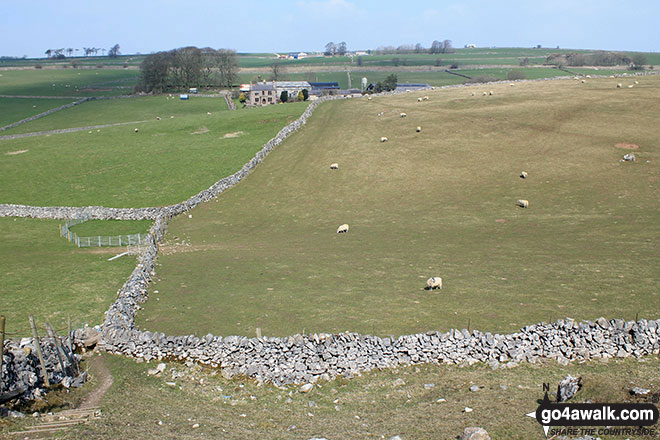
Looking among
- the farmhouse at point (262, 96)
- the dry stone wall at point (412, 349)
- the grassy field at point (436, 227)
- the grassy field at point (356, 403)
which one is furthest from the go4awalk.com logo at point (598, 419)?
the farmhouse at point (262, 96)

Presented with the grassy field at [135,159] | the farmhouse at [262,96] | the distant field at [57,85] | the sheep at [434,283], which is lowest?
the sheep at [434,283]

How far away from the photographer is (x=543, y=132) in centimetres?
5609

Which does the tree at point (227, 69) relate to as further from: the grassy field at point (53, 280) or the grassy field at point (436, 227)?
the grassy field at point (53, 280)

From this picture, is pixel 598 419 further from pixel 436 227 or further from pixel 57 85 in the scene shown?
pixel 57 85

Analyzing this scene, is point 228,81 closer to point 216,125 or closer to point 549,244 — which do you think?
point 216,125

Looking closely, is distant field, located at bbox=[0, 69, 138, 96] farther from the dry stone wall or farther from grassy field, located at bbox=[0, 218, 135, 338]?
the dry stone wall

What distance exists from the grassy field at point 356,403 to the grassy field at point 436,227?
10.5ft

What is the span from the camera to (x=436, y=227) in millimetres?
37500

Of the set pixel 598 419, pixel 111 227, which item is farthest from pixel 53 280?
pixel 598 419

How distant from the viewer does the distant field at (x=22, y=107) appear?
103312 mm

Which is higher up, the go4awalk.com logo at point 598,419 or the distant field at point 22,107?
the distant field at point 22,107

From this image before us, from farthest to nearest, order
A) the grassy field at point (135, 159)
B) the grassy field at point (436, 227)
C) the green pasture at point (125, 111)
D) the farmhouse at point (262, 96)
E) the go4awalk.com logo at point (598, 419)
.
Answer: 1. the farmhouse at point (262, 96)
2. the green pasture at point (125, 111)
3. the grassy field at point (135, 159)
4. the grassy field at point (436, 227)
5. the go4awalk.com logo at point (598, 419)

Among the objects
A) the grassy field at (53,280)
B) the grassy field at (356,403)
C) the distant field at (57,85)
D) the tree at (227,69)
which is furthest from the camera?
the tree at (227,69)

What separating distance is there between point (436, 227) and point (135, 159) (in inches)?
1606
